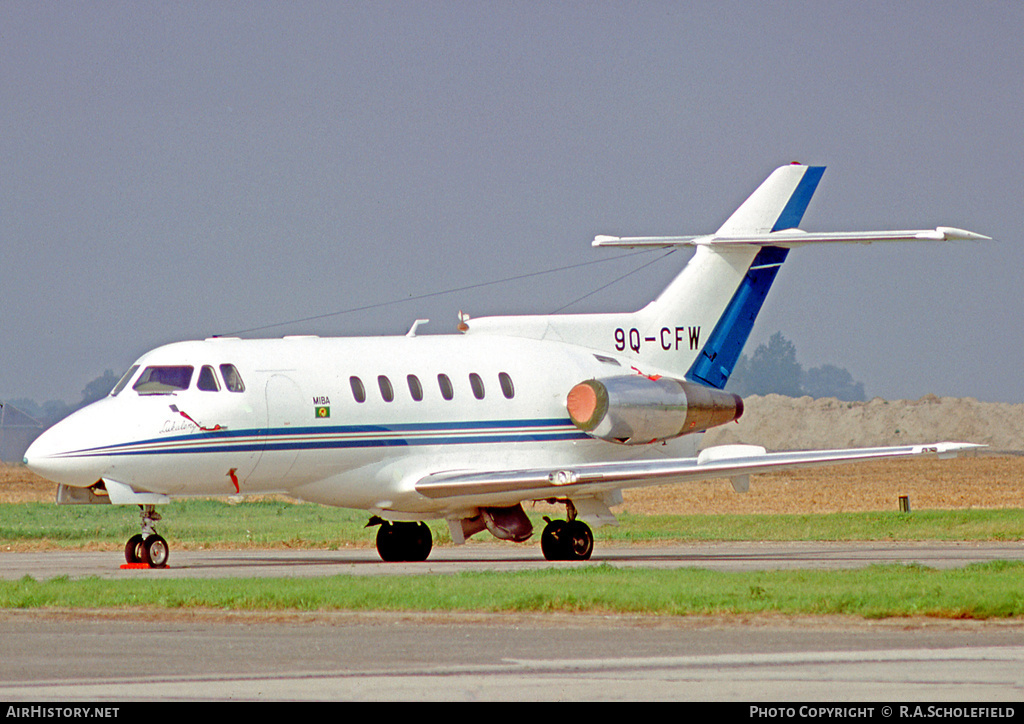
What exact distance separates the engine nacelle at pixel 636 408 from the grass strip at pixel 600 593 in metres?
9.24

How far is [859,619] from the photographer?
16062 millimetres

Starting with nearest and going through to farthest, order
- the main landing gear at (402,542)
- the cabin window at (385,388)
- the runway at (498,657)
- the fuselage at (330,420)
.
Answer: the runway at (498,657)
the fuselage at (330,420)
the cabin window at (385,388)
the main landing gear at (402,542)

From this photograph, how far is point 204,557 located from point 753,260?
42.8 feet

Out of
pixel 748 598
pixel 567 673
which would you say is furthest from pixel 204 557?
pixel 567 673

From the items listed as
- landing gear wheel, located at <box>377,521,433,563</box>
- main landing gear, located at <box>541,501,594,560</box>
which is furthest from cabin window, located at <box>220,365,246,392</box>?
main landing gear, located at <box>541,501,594,560</box>

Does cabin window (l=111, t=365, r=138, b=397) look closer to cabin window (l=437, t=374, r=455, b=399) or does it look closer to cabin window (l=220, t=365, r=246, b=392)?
cabin window (l=220, t=365, r=246, b=392)

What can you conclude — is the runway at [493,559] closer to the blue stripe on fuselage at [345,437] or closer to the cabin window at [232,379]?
the blue stripe on fuselage at [345,437]

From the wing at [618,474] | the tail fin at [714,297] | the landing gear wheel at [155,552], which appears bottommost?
the landing gear wheel at [155,552]

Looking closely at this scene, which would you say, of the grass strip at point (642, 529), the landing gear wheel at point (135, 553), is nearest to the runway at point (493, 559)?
the landing gear wheel at point (135, 553)

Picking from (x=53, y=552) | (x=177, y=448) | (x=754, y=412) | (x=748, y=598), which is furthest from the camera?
(x=754, y=412)

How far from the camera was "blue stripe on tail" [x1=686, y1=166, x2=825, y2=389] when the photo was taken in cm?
3366

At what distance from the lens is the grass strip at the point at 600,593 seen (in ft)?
54.7

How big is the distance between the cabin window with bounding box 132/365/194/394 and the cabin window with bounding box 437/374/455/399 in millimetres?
4850
